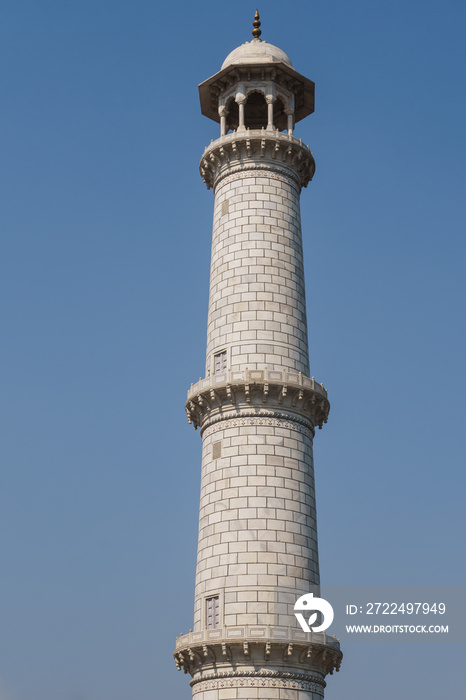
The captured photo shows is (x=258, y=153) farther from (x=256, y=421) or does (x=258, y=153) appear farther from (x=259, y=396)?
(x=256, y=421)

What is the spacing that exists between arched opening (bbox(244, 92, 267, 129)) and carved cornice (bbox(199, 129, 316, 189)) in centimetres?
510

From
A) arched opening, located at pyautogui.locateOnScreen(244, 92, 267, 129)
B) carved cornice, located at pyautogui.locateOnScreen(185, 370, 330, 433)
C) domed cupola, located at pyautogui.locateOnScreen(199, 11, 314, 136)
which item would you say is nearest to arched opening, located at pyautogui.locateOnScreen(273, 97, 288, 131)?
domed cupola, located at pyautogui.locateOnScreen(199, 11, 314, 136)

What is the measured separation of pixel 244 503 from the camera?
36.4 meters

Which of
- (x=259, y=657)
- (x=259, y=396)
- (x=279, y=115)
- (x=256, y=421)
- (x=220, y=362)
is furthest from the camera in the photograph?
(x=279, y=115)

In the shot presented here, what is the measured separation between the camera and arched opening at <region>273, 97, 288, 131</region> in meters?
48.7

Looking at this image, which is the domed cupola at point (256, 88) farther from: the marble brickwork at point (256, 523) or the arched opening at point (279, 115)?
the marble brickwork at point (256, 523)

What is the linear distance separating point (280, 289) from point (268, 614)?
13976 mm

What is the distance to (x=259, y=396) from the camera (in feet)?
126

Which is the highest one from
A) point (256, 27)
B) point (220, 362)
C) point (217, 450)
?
point (256, 27)

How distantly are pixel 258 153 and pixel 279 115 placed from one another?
6775 mm

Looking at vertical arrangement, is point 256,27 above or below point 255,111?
above

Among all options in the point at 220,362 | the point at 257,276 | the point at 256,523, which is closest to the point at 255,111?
the point at 257,276

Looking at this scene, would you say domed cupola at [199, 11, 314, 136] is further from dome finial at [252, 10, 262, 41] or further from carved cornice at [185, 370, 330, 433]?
carved cornice at [185, 370, 330, 433]

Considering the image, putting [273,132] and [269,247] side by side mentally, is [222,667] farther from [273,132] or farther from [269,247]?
[273,132]
